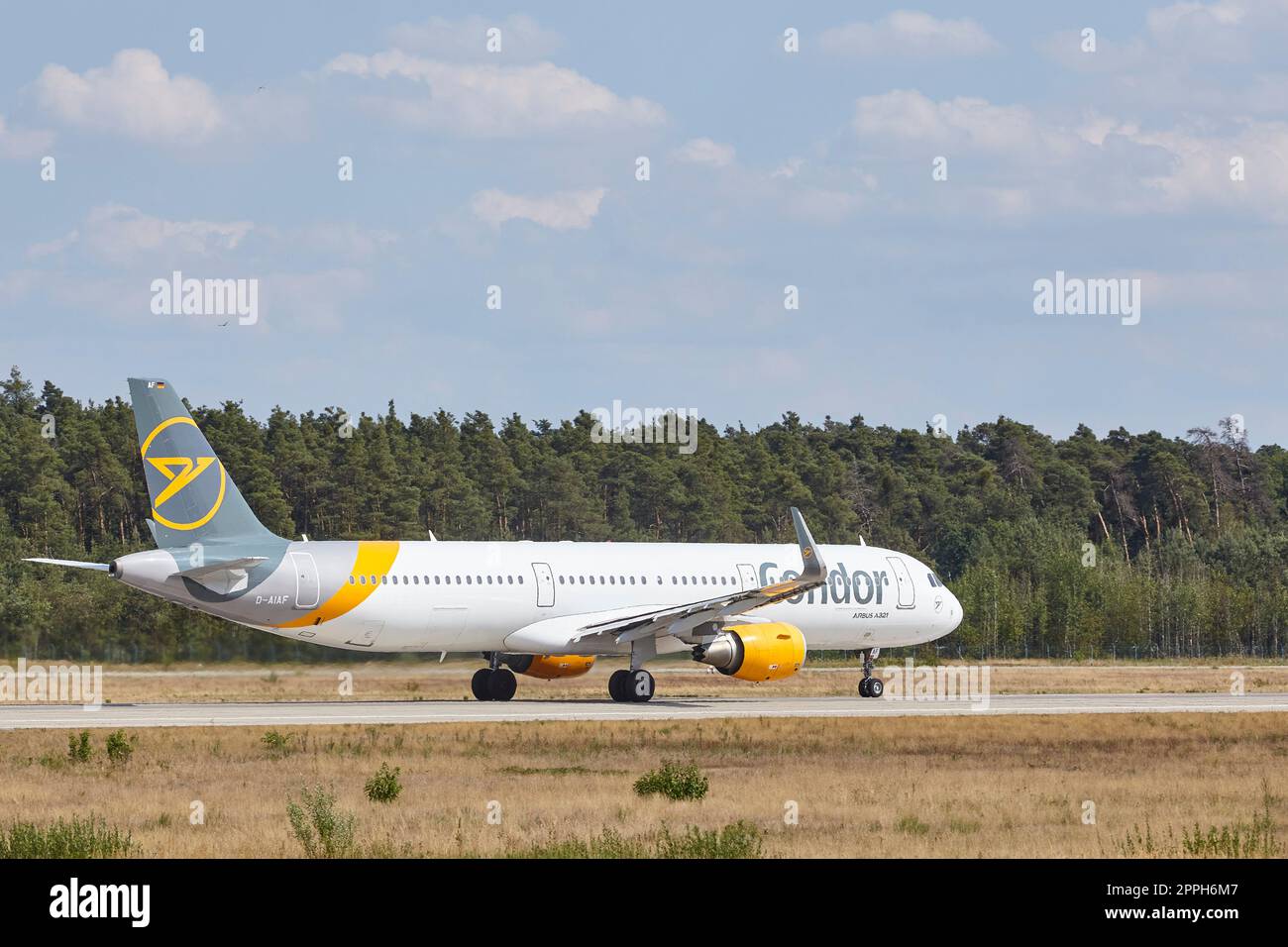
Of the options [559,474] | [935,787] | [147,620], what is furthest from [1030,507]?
[935,787]

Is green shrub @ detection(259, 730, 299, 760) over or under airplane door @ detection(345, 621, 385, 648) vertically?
under

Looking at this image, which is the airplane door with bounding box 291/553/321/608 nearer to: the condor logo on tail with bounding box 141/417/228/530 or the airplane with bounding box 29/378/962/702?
the airplane with bounding box 29/378/962/702

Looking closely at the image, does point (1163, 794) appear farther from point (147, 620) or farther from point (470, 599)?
point (147, 620)

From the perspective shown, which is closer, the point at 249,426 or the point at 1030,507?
the point at 249,426

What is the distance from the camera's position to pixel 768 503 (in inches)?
4902

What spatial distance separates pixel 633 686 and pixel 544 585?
129 inches

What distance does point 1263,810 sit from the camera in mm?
22219

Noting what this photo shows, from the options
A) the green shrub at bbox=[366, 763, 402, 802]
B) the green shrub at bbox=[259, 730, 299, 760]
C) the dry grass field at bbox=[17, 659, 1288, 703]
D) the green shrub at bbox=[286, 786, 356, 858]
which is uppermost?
the green shrub at bbox=[286, 786, 356, 858]

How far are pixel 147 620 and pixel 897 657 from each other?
1478 inches

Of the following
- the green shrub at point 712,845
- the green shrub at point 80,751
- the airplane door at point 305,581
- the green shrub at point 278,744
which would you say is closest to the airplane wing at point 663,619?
the airplane door at point 305,581

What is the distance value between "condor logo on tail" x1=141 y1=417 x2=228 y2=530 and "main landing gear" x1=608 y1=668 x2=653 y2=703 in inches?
425

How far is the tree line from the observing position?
93.4m

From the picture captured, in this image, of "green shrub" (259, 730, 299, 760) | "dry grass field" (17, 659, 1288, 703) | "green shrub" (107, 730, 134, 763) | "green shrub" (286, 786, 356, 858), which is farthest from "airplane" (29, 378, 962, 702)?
"green shrub" (286, 786, 356, 858)

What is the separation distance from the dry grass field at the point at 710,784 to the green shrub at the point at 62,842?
426 mm
